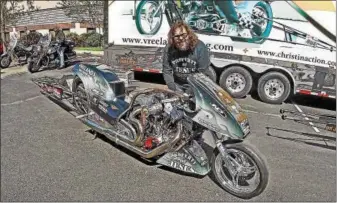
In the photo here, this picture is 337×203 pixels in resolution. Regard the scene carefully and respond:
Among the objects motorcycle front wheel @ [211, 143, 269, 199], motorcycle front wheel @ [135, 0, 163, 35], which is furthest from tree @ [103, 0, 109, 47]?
motorcycle front wheel @ [211, 143, 269, 199]

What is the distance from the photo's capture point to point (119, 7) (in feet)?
28.2

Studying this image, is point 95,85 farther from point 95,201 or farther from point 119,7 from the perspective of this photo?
point 119,7

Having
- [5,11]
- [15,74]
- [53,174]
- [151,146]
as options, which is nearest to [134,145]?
[151,146]

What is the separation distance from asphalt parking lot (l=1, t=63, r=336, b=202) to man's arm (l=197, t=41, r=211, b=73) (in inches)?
52.6

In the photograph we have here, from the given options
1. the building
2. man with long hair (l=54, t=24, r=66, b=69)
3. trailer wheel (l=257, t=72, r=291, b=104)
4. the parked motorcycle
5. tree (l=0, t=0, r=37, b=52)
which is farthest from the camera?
tree (l=0, t=0, r=37, b=52)

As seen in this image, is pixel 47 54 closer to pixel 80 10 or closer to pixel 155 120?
pixel 80 10

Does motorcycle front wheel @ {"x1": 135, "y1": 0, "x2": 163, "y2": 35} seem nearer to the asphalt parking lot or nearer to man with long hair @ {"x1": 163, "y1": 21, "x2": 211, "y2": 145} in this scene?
the asphalt parking lot

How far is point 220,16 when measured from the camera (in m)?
7.29

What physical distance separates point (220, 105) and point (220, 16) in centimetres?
460

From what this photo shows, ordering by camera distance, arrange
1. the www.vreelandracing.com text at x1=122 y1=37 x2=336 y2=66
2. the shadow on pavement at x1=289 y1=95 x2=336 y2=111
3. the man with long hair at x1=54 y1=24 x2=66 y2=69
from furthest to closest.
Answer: the shadow on pavement at x1=289 y1=95 x2=336 y2=111, the www.vreelandracing.com text at x1=122 y1=37 x2=336 y2=66, the man with long hair at x1=54 y1=24 x2=66 y2=69

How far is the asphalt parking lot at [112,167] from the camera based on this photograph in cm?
341

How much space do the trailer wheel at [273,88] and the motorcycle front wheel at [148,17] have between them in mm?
3034

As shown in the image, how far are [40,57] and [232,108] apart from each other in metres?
7.07

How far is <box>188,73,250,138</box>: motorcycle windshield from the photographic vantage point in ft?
10.4
